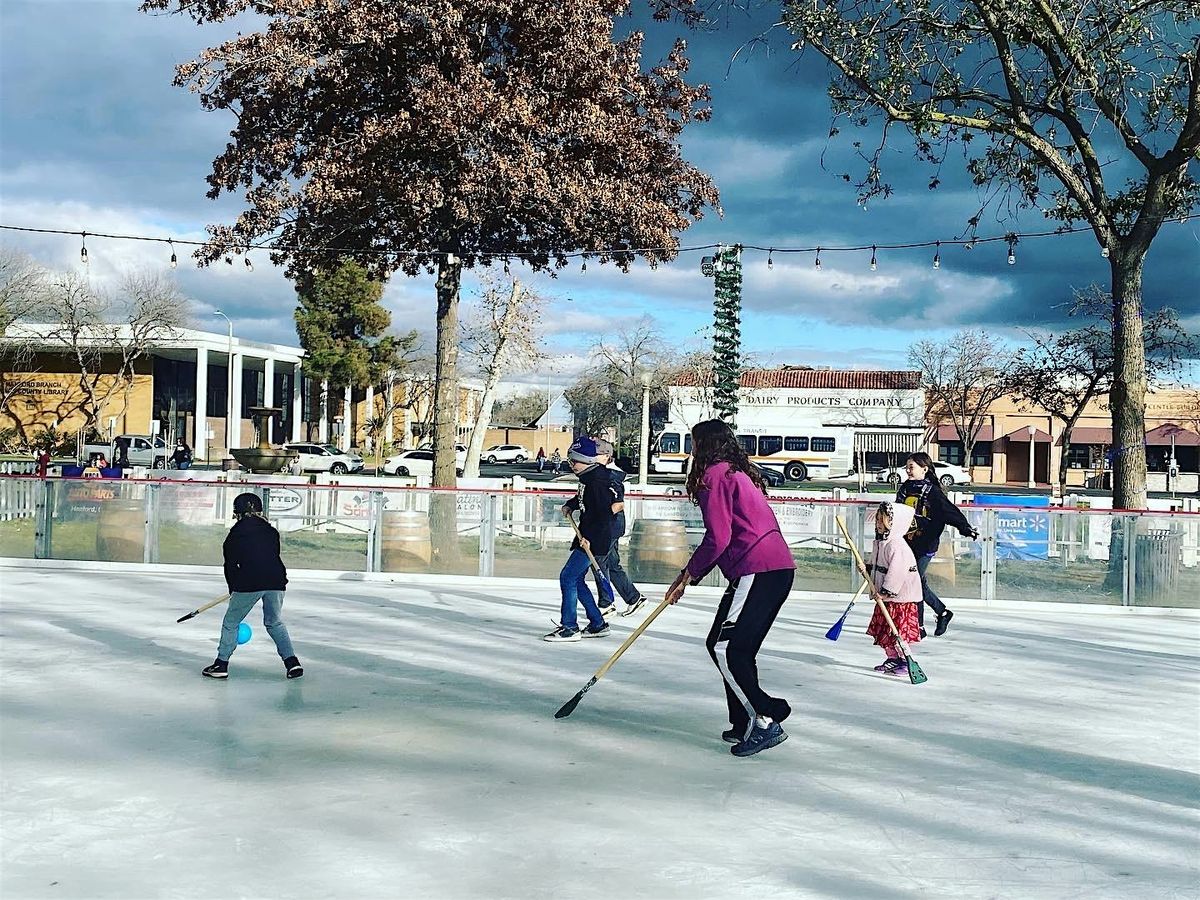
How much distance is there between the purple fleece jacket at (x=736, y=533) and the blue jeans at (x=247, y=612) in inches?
135

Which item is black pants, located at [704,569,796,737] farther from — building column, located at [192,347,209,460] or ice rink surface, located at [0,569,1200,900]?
building column, located at [192,347,209,460]

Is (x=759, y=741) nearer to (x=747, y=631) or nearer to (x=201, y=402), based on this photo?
(x=747, y=631)

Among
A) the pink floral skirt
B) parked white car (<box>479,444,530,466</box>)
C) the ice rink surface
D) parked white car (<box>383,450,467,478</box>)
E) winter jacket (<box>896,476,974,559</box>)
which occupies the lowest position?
the ice rink surface

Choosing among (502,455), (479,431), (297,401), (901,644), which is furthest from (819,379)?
(901,644)

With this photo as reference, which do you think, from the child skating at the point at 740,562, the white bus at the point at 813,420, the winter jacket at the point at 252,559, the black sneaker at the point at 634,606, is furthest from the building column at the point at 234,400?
the child skating at the point at 740,562

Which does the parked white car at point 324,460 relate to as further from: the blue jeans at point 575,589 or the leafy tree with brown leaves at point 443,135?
the blue jeans at point 575,589

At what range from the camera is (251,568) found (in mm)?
8352

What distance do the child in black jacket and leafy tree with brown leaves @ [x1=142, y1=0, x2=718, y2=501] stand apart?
484 inches

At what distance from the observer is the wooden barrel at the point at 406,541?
17.0 metres

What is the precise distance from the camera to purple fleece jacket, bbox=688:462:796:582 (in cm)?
646

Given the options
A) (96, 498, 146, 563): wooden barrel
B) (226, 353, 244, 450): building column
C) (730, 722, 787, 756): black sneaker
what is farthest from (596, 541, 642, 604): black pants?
(226, 353, 244, 450): building column

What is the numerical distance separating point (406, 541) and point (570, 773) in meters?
11.1

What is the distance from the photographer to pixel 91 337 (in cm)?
5891

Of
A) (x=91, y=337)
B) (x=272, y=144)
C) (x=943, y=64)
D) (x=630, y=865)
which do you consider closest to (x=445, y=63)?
(x=272, y=144)
